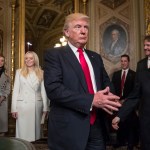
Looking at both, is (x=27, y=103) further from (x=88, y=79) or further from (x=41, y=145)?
(x=88, y=79)

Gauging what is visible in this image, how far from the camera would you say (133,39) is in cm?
774

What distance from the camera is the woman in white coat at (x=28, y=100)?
462cm

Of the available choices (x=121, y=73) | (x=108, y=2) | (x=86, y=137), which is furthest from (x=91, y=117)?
(x=108, y=2)

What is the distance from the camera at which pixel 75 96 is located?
87.8 inches

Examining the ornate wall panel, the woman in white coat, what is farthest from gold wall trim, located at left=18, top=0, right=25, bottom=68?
the woman in white coat

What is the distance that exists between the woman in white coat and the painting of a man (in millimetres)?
3392

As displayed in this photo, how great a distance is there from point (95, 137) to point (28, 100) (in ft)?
7.70

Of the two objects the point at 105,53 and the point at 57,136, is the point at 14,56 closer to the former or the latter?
the point at 105,53

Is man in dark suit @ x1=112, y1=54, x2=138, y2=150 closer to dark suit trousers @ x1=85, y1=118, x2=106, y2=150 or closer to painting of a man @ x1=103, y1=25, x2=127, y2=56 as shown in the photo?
painting of a man @ x1=103, y1=25, x2=127, y2=56

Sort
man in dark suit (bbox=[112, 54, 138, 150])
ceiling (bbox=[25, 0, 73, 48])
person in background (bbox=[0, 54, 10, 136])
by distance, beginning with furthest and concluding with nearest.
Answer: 1. ceiling (bbox=[25, 0, 73, 48])
2. person in background (bbox=[0, 54, 10, 136])
3. man in dark suit (bbox=[112, 54, 138, 150])

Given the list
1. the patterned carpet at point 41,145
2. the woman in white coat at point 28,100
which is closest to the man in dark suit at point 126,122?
the patterned carpet at point 41,145

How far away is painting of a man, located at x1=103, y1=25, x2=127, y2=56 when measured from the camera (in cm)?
777

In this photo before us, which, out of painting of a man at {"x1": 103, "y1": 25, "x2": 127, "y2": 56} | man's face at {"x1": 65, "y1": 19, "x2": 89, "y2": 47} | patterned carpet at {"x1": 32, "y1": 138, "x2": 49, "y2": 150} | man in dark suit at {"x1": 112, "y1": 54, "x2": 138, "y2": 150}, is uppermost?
painting of a man at {"x1": 103, "y1": 25, "x2": 127, "y2": 56}

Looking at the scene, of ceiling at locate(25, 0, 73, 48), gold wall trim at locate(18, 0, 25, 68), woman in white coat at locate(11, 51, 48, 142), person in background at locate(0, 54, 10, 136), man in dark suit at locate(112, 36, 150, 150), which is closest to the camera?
man in dark suit at locate(112, 36, 150, 150)
